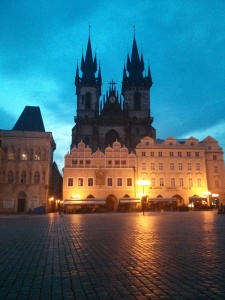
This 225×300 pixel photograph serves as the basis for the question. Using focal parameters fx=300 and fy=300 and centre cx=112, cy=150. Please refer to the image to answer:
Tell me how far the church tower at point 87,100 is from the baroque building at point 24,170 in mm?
18369

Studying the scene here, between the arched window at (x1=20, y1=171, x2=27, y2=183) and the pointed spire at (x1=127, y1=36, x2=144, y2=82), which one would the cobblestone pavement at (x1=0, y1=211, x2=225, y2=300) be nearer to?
the arched window at (x1=20, y1=171, x2=27, y2=183)

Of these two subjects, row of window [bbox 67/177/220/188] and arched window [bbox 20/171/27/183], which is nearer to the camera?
arched window [bbox 20/171/27/183]

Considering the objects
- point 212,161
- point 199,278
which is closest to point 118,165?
point 212,161

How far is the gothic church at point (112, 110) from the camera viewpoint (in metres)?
67.8

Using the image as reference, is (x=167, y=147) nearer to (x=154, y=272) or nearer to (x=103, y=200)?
(x=103, y=200)

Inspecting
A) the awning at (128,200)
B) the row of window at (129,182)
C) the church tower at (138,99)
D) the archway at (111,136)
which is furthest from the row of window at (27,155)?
the church tower at (138,99)

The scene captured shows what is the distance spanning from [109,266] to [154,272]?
104 centimetres

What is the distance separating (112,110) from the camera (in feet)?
235

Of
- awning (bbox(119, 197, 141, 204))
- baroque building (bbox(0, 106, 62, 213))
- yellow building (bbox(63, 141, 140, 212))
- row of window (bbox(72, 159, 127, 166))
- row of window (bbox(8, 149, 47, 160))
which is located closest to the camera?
awning (bbox(119, 197, 141, 204))

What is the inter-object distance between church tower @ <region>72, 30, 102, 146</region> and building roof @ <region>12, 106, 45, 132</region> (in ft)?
44.0

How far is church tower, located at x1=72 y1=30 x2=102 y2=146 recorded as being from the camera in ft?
225

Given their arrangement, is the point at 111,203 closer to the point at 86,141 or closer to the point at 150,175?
the point at 150,175

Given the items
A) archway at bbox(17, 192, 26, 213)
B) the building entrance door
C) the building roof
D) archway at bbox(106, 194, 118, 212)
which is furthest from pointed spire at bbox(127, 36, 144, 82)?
the building entrance door

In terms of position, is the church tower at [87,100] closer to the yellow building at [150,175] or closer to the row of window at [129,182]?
the yellow building at [150,175]
